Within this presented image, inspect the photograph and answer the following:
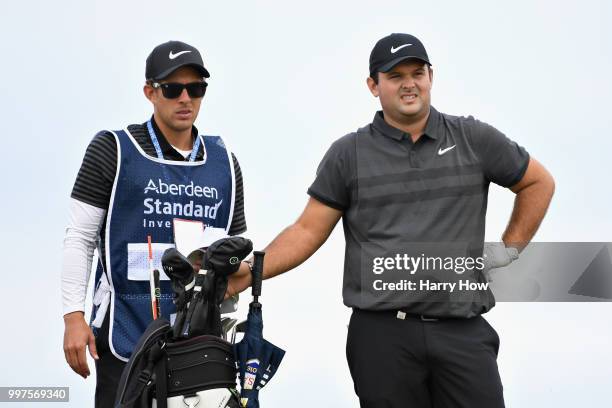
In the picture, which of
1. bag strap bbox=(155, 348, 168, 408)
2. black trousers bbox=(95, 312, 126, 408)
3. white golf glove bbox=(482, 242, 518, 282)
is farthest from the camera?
white golf glove bbox=(482, 242, 518, 282)

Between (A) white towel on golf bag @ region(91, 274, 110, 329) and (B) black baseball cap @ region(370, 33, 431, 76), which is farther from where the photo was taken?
(B) black baseball cap @ region(370, 33, 431, 76)

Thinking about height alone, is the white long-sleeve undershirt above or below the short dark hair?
below

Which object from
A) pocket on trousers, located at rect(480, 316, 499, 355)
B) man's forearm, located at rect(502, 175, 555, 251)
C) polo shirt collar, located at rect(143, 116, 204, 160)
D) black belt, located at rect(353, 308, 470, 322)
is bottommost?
pocket on trousers, located at rect(480, 316, 499, 355)

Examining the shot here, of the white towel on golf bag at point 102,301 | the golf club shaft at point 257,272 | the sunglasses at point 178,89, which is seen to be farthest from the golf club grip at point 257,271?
the sunglasses at point 178,89

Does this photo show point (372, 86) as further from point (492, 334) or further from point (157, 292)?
point (157, 292)

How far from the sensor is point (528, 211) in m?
4.77

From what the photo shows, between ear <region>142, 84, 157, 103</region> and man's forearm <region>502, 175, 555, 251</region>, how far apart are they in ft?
5.94

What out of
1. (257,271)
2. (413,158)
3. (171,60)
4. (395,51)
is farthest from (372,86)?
(257,271)

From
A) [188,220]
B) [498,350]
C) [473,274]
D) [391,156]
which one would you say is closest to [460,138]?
[391,156]

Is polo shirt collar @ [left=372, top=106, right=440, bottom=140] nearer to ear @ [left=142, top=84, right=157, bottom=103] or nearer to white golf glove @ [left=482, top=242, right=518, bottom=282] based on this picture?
white golf glove @ [left=482, top=242, right=518, bottom=282]

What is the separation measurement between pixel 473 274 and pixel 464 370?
17.4 inches
